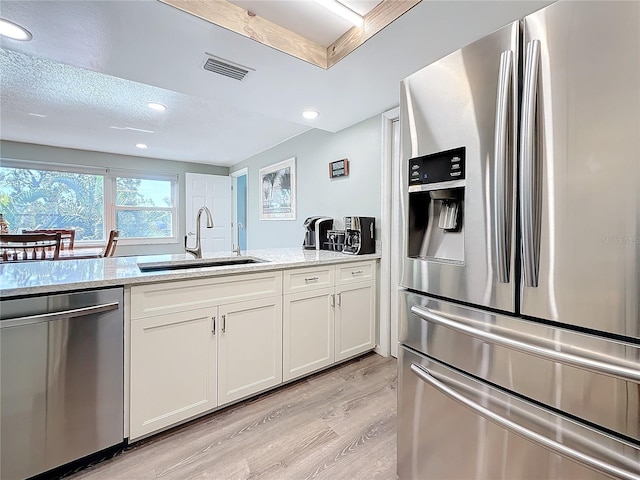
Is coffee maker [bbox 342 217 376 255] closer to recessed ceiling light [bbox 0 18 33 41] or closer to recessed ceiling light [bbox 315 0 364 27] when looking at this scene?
recessed ceiling light [bbox 315 0 364 27]

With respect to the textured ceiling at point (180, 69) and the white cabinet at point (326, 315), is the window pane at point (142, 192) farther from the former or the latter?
the white cabinet at point (326, 315)

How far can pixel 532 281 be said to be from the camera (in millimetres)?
897

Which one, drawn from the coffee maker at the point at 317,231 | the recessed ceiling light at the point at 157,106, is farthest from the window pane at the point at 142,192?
the coffee maker at the point at 317,231

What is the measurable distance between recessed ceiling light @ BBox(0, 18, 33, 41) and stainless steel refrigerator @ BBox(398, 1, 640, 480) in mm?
1945

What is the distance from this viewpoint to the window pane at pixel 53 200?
4297mm

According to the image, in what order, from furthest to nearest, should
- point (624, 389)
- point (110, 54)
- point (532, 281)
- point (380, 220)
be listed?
1. point (380, 220)
2. point (110, 54)
3. point (532, 281)
4. point (624, 389)

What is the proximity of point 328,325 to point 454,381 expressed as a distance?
4.36 ft

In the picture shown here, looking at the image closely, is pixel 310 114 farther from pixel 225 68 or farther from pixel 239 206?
pixel 239 206

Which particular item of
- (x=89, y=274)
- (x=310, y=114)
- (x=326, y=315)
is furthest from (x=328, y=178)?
(x=89, y=274)

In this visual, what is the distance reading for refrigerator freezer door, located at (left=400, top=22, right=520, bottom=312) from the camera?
0.94 metres

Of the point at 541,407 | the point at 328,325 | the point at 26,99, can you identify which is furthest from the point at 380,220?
the point at 26,99

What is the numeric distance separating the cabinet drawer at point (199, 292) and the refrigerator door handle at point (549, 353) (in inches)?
44.1

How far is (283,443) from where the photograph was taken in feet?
5.29

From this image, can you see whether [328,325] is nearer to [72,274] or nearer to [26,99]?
[72,274]
